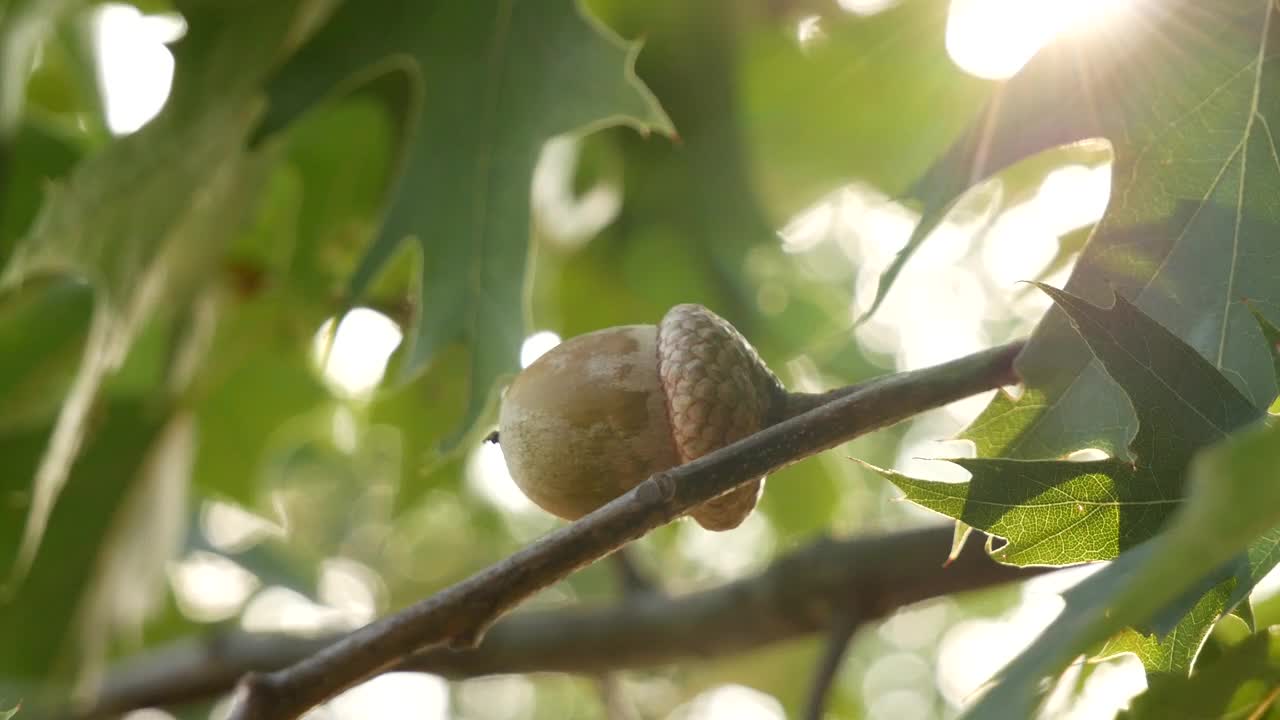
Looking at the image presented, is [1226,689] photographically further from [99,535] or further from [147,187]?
[99,535]

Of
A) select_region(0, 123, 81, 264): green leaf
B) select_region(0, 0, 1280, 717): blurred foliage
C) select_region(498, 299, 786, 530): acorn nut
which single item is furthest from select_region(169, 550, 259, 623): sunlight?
select_region(498, 299, 786, 530): acorn nut

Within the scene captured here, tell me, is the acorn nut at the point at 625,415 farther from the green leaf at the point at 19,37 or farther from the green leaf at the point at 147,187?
the green leaf at the point at 19,37

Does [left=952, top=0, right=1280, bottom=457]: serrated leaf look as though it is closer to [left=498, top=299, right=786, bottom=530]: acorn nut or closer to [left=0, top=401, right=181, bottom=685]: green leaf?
[left=498, top=299, right=786, bottom=530]: acorn nut

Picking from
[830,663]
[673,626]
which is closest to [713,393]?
[830,663]

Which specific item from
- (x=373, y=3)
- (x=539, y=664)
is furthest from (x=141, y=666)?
(x=373, y=3)

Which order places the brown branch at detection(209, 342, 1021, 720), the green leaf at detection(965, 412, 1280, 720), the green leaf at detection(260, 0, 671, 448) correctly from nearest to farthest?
the green leaf at detection(965, 412, 1280, 720) < the brown branch at detection(209, 342, 1021, 720) < the green leaf at detection(260, 0, 671, 448)

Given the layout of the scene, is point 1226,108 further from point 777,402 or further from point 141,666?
point 141,666
